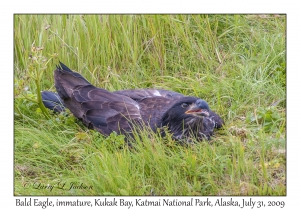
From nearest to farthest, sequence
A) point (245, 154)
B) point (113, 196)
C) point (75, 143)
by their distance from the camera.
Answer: point (113, 196) → point (245, 154) → point (75, 143)

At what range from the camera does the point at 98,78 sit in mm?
8477

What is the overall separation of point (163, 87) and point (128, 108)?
0.99 metres

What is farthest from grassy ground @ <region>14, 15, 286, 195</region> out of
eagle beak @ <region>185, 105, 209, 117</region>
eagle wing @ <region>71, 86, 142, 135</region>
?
eagle beak @ <region>185, 105, 209, 117</region>

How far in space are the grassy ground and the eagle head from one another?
0.22m

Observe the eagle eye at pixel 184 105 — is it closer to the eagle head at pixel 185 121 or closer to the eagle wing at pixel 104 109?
the eagle head at pixel 185 121

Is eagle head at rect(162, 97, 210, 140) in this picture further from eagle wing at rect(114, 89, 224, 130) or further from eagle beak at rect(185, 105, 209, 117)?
eagle wing at rect(114, 89, 224, 130)

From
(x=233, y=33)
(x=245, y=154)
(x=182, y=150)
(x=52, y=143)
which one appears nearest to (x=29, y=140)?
(x=52, y=143)

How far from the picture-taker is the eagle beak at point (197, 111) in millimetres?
6898

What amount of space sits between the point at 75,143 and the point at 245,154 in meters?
2.09

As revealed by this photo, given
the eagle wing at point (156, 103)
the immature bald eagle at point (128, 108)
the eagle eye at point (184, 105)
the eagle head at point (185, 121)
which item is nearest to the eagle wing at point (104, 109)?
the immature bald eagle at point (128, 108)

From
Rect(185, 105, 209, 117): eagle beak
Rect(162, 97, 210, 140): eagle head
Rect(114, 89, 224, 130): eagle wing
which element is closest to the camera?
Rect(185, 105, 209, 117): eagle beak

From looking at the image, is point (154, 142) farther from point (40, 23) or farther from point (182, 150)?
point (40, 23)

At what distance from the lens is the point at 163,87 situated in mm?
8406

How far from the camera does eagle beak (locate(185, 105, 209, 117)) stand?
6.90 metres
